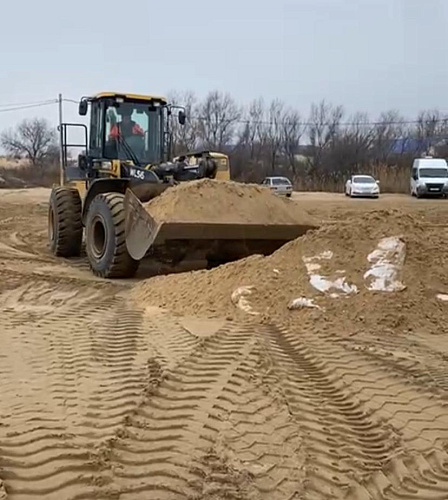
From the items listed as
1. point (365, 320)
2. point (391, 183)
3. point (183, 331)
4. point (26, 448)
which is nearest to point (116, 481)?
point (26, 448)

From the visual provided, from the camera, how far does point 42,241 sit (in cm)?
1520

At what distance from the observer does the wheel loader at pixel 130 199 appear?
9211 millimetres

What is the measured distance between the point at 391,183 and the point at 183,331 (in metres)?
40.7

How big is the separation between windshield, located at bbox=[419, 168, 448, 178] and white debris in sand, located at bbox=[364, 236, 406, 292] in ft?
96.5

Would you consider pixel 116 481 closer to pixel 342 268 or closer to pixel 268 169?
pixel 342 268

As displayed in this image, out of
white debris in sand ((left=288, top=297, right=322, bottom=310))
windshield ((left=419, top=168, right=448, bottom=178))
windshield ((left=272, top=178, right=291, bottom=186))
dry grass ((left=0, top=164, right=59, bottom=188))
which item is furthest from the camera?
dry grass ((left=0, top=164, right=59, bottom=188))

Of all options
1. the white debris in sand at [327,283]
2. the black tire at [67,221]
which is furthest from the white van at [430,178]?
the white debris in sand at [327,283]

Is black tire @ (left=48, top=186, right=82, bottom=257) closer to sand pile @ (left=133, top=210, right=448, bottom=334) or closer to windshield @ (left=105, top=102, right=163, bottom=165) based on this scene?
windshield @ (left=105, top=102, right=163, bottom=165)

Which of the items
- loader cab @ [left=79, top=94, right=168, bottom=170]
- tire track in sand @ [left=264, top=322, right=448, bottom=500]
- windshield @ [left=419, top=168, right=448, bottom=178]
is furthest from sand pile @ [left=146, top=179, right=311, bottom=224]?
windshield @ [left=419, top=168, right=448, bottom=178]

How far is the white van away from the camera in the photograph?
116 ft

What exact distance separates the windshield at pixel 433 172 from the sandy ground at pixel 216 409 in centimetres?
3067

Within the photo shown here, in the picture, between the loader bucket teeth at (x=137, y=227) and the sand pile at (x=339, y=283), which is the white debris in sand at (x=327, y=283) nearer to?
the sand pile at (x=339, y=283)

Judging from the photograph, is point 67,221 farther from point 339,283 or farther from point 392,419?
point 392,419

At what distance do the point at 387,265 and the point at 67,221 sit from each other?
6494mm
